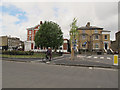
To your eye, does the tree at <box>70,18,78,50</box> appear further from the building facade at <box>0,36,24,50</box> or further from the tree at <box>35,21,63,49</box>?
the building facade at <box>0,36,24,50</box>

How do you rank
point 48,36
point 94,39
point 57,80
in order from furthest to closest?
point 94,39, point 48,36, point 57,80

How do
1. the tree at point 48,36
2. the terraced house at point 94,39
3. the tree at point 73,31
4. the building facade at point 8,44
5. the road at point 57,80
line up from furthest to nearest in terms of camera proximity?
the building facade at point 8,44 → the terraced house at point 94,39 → the tree at point 48,36 → the tree at point 73,31 → the road at point 57,80

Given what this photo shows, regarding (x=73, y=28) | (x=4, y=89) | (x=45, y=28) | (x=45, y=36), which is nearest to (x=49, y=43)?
(x=45, y=36)

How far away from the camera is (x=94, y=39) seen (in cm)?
4059

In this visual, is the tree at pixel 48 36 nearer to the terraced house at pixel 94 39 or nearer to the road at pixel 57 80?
the road at pixel 57 80

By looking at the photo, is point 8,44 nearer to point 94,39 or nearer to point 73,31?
point 94,39

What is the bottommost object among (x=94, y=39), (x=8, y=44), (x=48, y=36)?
(x=8, y=44)

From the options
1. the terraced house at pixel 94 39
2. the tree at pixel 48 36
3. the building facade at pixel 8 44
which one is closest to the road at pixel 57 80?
the tree at pixel 48 36

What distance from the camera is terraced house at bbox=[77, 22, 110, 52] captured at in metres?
39.4

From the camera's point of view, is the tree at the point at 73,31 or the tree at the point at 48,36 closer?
the tree at the point at 73,31

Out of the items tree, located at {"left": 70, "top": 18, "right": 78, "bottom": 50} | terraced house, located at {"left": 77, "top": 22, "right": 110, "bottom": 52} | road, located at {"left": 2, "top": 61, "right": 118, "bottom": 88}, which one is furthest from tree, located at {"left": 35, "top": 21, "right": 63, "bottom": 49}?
terraced house, located at {"left": 77, "top": 22, "right": 110, "bottom": 52}

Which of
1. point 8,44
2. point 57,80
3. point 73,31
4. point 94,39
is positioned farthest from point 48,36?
point 8,44

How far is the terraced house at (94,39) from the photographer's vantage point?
1550 inches

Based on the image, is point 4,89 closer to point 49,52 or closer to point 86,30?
point 49,52
